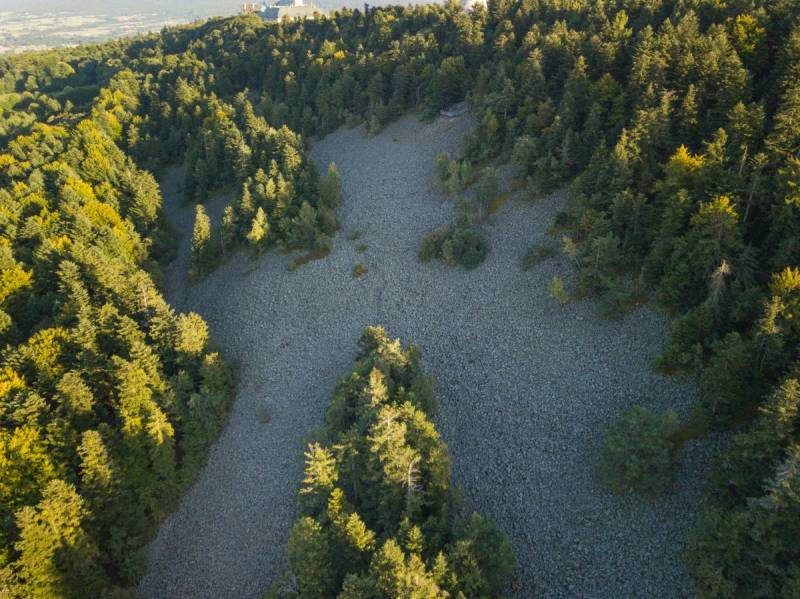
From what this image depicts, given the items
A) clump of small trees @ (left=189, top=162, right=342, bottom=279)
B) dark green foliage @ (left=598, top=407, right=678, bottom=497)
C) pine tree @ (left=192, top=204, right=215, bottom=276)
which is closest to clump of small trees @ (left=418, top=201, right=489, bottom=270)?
clump of small trees @ (left=189, top=162, right=342, bottom=279)

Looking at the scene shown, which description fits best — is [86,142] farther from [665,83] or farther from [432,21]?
[665,83]

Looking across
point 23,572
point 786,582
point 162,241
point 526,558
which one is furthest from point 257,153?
point 786,582

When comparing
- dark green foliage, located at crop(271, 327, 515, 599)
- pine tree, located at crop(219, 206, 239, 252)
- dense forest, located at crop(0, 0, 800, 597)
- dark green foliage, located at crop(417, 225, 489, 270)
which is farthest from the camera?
A: pine tree, located at crop(219, 206, 239, 252)

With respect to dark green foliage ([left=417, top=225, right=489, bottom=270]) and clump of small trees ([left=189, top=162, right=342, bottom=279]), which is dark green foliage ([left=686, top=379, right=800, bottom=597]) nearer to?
dark green foliage ([left=417, top=225, right=489, bottom=270])

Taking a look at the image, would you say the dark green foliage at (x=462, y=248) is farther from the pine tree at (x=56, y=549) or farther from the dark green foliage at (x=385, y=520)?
the pine tree at (x=56, y=549)

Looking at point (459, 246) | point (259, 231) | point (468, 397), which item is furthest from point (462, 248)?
point (259, 231)
